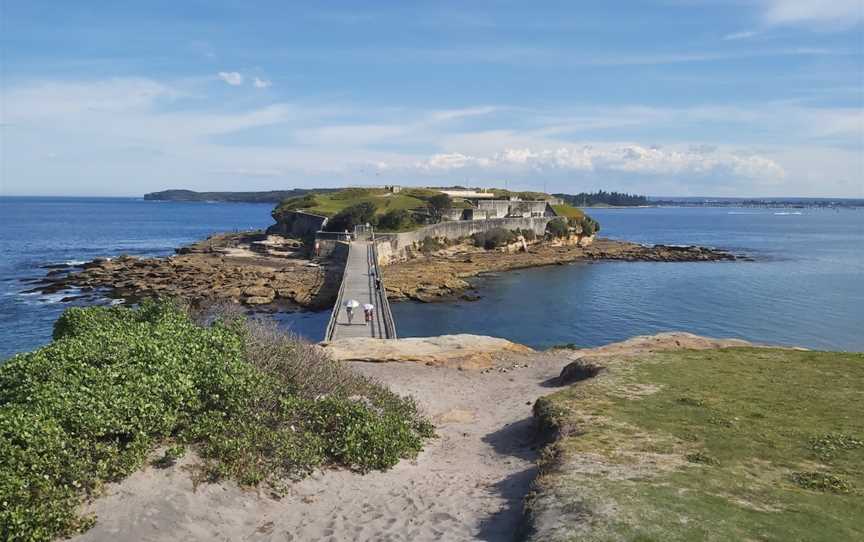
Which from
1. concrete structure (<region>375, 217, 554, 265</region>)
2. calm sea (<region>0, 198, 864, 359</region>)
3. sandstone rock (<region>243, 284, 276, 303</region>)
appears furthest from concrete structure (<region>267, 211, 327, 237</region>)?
sandstone rock (<region>243, 284, 276, 303</region>)

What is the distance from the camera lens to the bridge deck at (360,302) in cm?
2577

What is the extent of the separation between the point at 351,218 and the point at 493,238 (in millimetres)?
15975

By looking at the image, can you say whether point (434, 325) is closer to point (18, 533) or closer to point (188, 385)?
point (188, 385)

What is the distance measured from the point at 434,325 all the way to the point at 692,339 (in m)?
14.5

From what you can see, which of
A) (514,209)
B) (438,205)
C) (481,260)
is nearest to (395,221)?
(438,205)

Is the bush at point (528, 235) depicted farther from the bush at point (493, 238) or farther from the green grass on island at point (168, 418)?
the green grass on island at point (168, 418)

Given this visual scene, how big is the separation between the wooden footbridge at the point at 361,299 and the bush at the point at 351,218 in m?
13.2

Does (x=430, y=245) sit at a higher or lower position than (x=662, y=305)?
higher

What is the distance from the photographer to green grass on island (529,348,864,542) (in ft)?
25.7

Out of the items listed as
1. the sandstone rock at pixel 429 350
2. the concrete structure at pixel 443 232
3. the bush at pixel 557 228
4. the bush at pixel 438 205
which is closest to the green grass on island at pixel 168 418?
the sandstone rock at pixel 429 350

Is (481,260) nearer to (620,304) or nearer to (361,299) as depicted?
(620,304)

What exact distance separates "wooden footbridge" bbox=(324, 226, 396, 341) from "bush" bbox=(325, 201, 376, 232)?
13240 millimetres

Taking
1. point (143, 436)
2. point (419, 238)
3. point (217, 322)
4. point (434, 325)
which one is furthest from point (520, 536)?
point (419, 238)

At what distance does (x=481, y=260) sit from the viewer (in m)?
60.4
